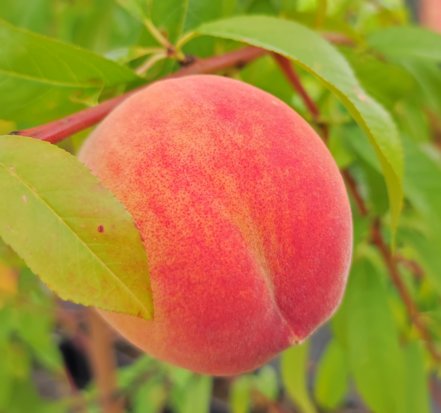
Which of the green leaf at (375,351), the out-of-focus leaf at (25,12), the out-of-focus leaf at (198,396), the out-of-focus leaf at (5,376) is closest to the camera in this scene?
the green leaf at (375,351)

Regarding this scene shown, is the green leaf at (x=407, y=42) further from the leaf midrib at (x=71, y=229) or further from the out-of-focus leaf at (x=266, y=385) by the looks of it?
the out-of-focus leaf at (x=266, y=385)

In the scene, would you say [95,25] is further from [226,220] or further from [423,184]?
[226,220]

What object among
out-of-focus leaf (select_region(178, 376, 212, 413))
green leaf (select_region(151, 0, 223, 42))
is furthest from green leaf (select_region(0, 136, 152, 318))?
out-of-focus leaf (select_region(178, 376, 212, 413))

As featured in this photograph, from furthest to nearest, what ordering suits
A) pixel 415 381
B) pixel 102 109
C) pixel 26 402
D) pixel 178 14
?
pixel 26 402 → pixel 415 381 → pixel 178 14 → pixel 102 109

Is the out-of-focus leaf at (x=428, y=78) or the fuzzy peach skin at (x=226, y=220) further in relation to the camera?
the out-of-focus leaf at (x=428, y=78)

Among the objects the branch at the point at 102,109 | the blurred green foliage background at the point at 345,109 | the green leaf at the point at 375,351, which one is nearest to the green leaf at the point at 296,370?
the blurred green foliage background at the point at 345,109

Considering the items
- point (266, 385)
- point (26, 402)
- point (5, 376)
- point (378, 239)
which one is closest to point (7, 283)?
point (5, 376)
